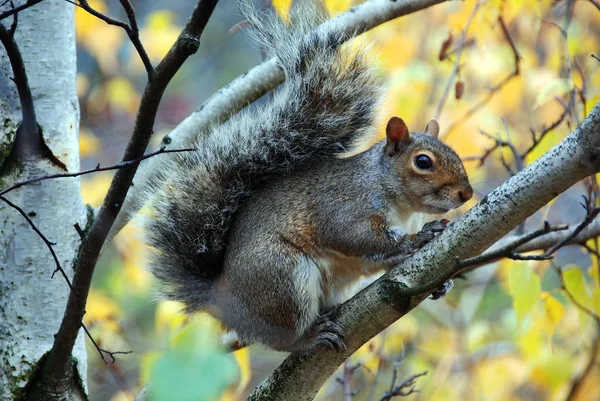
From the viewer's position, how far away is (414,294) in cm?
162

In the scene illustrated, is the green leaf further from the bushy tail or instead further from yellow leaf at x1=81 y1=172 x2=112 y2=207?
yellow leaf at x1=81 y1=172 x2=112 y2=207

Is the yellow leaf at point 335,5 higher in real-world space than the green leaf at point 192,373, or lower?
higher

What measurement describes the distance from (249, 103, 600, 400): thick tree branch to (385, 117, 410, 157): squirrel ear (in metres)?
0.83

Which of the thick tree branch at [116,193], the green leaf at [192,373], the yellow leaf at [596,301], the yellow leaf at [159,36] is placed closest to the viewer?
the green leaf at [192,373]

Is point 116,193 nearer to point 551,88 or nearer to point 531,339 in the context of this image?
point 551,88

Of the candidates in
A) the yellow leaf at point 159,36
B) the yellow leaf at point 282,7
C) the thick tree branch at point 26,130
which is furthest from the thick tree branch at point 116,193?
the yellow leaf at point 159,36

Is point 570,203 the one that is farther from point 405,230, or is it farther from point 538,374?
point 405,230

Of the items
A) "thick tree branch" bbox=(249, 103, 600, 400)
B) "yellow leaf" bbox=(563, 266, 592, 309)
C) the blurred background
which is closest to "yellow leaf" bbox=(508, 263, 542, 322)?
the blurred background

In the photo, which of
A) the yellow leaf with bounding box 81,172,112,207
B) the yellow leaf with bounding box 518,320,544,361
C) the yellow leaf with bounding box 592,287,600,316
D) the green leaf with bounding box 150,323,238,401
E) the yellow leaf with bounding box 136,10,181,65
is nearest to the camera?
the green leaf with bounding box 150,323,238,401

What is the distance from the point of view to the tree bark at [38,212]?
6.41 feet

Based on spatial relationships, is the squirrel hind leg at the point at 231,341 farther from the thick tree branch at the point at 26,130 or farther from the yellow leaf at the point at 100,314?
the yellow leaf at the point at 100,314

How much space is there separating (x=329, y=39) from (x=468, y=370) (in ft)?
10.1

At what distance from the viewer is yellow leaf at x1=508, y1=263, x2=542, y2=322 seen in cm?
214

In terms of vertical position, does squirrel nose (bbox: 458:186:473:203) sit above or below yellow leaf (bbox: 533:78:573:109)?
below
